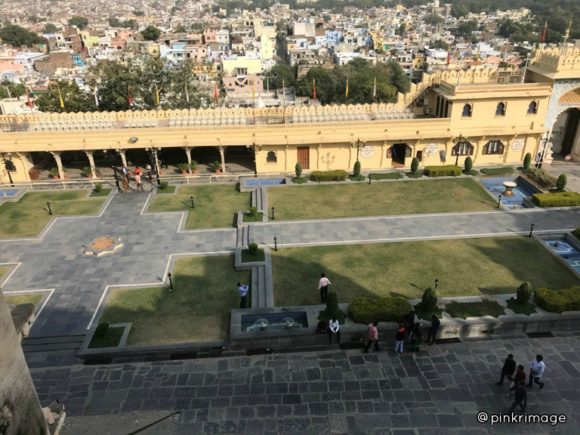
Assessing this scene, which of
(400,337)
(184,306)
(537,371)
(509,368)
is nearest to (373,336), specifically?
(400,337)

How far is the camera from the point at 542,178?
2903 centimetres

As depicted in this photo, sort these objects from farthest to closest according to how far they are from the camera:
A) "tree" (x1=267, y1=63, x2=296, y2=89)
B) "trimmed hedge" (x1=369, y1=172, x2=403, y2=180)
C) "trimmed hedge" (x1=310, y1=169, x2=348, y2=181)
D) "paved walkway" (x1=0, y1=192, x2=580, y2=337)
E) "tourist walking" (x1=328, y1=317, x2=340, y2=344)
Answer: "tree" (x1=267, y1=63, x2=296, y2=89) → "trimmed hedge" (x1=369, y1=172, x2=403, y2=180) → "trimmed hedge" (x1=310, y1=169, x2=348, y2=181) → "paved walkway" (x1=0, y1=192, x2=580, y2=337) → "tourist walking" (x1=328, y1=317, x2=340, y2=344)

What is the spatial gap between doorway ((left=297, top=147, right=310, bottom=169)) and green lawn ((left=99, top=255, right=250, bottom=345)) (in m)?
13.5

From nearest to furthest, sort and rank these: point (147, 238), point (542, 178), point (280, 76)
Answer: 1. point (147, 238)
2. point (542, 178)
3. point (280, 76)

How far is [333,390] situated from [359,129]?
21.8m

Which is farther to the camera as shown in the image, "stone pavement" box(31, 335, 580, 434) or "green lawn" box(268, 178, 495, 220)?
"green lawn" box(268, 178, 495, 220)

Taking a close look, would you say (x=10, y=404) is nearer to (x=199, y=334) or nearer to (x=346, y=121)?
(x=199, y=334)

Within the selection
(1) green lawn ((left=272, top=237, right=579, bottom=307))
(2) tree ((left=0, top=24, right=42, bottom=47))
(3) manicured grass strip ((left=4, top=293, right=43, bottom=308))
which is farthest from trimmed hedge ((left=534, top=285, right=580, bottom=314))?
(2) tree ((left=0, top=24, right=42, bottom=47))

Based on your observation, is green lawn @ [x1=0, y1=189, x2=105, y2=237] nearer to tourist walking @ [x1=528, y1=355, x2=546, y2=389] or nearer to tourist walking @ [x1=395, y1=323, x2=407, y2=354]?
tourist walking @ [x1=395, y1=323, x2=407, y2=354]

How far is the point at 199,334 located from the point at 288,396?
462 cm

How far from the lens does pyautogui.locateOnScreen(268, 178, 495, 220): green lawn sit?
26.9 m

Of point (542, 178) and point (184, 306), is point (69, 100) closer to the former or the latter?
point (184, 306)

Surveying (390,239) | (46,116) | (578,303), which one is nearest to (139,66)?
(46,116)

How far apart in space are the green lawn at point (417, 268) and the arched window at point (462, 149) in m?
11.5
